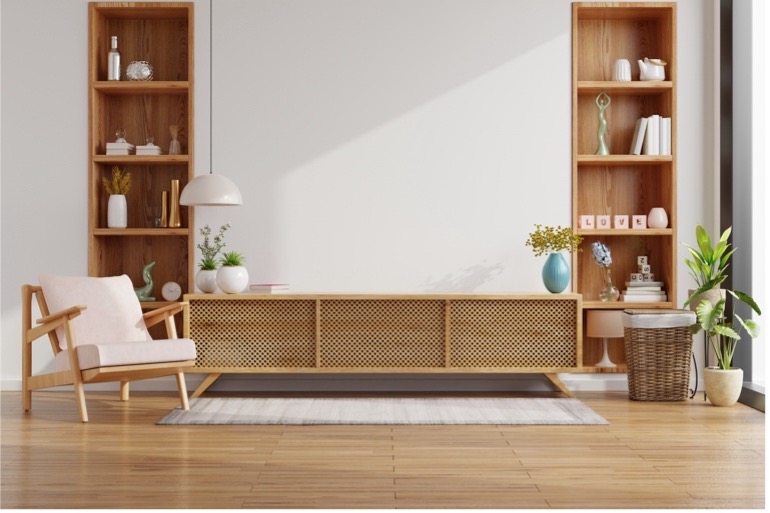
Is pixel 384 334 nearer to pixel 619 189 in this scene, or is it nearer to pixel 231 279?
pixel 231 279

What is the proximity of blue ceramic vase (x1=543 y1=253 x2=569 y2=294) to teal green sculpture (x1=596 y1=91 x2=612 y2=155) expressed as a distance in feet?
2.80

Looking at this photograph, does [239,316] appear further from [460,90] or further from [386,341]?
[460,90]

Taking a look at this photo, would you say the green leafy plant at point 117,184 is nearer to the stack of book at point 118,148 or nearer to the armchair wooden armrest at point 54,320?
the stack of book at point 118,148

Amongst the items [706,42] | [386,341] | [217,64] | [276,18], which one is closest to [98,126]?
[217,64]

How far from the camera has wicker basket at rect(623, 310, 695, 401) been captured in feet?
17.4

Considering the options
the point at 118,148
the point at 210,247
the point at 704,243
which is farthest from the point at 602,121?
the point at 118,148

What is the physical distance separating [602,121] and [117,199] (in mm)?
3298

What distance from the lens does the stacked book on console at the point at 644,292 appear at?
5812 mm

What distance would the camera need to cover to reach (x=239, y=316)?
546 centimetres

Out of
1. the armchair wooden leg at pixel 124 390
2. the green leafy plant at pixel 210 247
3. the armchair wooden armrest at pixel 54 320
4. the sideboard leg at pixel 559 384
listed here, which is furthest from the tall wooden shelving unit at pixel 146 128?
the sideboard leg at pixel 559 384

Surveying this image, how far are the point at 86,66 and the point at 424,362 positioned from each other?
2.98 metres

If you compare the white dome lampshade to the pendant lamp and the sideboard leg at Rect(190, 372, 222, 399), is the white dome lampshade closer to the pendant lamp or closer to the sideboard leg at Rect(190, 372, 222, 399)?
the pendant lamp

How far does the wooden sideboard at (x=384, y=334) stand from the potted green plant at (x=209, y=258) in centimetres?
18

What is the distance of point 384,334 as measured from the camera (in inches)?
215
